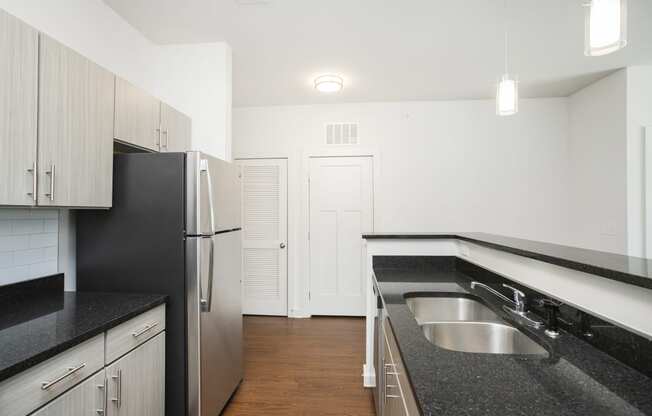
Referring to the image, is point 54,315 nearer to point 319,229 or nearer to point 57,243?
point 57,243

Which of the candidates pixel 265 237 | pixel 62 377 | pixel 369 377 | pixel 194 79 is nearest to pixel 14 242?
pixel 62 377

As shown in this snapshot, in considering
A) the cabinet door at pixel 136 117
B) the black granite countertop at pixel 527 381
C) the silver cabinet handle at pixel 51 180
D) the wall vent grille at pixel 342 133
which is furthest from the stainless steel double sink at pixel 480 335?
the wall vent grille at pixel 342 133

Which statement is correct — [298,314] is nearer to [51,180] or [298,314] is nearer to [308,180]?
[308,180]

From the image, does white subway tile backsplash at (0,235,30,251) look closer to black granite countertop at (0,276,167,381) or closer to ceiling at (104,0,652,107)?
black granite countertop at (0,276,167,381)

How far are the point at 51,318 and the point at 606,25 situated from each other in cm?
251

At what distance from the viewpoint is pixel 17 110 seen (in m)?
1.18

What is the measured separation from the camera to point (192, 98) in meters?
2.48

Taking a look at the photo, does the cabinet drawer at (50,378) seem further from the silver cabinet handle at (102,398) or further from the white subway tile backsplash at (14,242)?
the white subway tile backsplash at (14,242)

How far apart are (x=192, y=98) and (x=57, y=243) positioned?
1418mm

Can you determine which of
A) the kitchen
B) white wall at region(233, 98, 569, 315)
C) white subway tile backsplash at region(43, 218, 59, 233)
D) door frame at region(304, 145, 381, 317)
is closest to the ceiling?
the kitchen

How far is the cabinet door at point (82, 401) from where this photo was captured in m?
1.02

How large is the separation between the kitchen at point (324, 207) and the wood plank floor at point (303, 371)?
2 centimetres

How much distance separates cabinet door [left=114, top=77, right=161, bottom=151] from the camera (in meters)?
1.71

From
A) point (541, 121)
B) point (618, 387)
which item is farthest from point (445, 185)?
point (618, 387)
